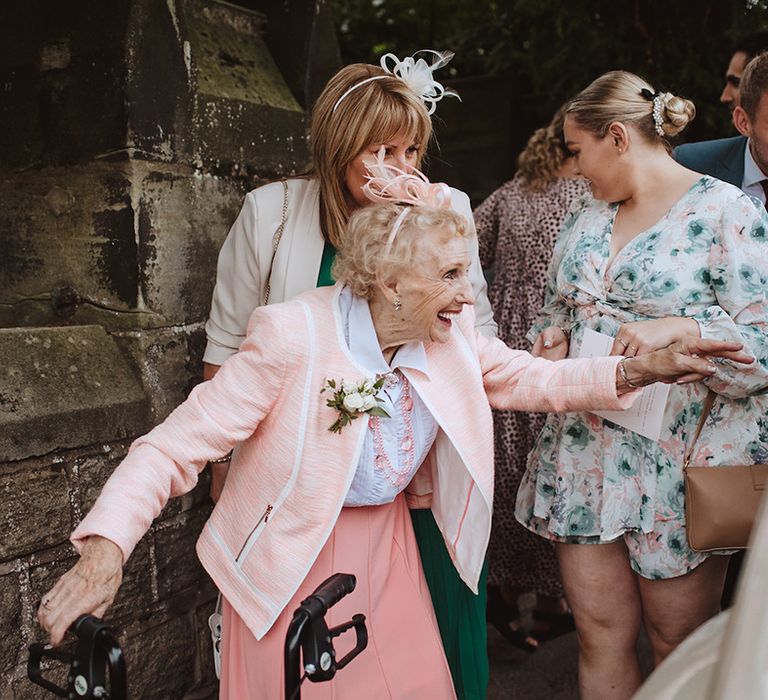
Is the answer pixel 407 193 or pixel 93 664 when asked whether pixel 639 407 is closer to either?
pixel 407 193

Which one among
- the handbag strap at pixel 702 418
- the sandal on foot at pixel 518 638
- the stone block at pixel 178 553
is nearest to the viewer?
the handbag strap at pixel 702 418

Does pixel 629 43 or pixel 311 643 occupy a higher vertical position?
pixel 629 43

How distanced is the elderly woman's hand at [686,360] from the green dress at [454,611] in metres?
0.72

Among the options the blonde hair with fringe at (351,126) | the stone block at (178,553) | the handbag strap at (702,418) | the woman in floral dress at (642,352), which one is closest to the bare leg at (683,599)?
the woman in floral dress at (642,352)

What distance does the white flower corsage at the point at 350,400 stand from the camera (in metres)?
2.13

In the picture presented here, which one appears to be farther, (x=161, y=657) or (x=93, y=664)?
(x=161, y=657)

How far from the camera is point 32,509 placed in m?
2.65

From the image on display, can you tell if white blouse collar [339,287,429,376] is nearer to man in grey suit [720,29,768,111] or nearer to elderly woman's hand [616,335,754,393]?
elderly woman's hand [616,335,754,393]

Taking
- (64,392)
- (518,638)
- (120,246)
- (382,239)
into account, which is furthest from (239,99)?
(518,638)

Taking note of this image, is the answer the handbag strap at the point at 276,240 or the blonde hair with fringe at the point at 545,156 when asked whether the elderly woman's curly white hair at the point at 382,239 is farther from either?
the blonde hair with fringe at the point at 545,156

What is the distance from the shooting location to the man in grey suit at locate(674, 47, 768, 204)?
2811mm

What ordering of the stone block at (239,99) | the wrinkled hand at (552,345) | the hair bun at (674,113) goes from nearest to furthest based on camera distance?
the hair bun at (674,113) < the wrinkled hand at (552,345) < the stone block at (239,99)

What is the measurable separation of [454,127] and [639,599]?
14.8 feet

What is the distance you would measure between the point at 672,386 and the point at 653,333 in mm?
253
